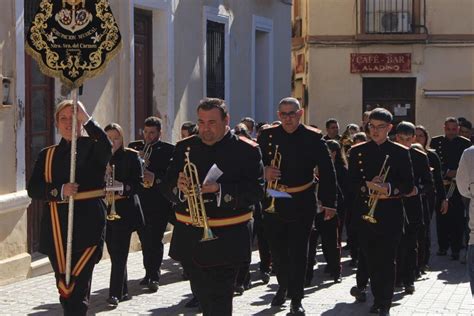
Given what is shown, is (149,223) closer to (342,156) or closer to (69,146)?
(342,156)

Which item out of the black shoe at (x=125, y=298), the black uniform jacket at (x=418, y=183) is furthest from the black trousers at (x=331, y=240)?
the black shoe at (x=125, y=298)

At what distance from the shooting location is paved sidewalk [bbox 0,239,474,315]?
34.8 ft

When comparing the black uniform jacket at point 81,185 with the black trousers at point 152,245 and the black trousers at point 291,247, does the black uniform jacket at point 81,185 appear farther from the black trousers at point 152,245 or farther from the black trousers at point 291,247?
the black trousers at point 152,245

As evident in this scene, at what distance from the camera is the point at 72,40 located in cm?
895

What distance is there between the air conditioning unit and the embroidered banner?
2340cm

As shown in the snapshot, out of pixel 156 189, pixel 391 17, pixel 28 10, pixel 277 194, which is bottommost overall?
pixel 156 189

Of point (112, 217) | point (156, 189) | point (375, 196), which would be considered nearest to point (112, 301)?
point (112, 217)

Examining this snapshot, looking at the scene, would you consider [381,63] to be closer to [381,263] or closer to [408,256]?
[408,256]

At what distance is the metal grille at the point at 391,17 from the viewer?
3166cm

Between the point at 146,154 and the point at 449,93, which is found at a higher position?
the point at 449,93

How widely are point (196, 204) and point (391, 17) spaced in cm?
2494

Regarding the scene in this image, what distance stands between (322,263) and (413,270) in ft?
8.72

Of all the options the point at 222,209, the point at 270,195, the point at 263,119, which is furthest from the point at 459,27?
the point at 222,209

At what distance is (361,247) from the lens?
1045 centimetres
